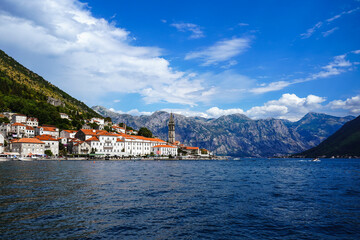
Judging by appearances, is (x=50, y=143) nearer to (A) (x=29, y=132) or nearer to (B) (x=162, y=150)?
(A) (x=29, y=132)

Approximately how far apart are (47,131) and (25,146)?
30.3m

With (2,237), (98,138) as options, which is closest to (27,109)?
(98,138)

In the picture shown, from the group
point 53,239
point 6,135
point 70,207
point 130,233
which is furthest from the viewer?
point 6,135

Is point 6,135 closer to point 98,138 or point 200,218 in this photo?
point 98,138

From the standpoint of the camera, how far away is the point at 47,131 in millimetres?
142000

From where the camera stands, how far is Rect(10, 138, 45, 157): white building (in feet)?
366

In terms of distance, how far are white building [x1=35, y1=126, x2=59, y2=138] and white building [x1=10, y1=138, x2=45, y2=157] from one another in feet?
71.7

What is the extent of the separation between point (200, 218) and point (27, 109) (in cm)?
16578

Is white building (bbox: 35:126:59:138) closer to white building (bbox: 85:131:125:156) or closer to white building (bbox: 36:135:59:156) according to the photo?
white building (bbox: 36:135:59:156)

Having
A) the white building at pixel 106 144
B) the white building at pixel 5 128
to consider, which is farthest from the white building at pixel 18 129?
the white building at pixel 106 144

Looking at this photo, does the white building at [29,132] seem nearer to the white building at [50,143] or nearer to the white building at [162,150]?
the white building at [50,143]

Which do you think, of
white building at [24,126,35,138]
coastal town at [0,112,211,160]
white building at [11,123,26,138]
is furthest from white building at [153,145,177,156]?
white building at [11,123,26,138]

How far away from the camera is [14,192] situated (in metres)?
25.7

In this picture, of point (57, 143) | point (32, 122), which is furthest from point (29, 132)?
point (57, 143)
